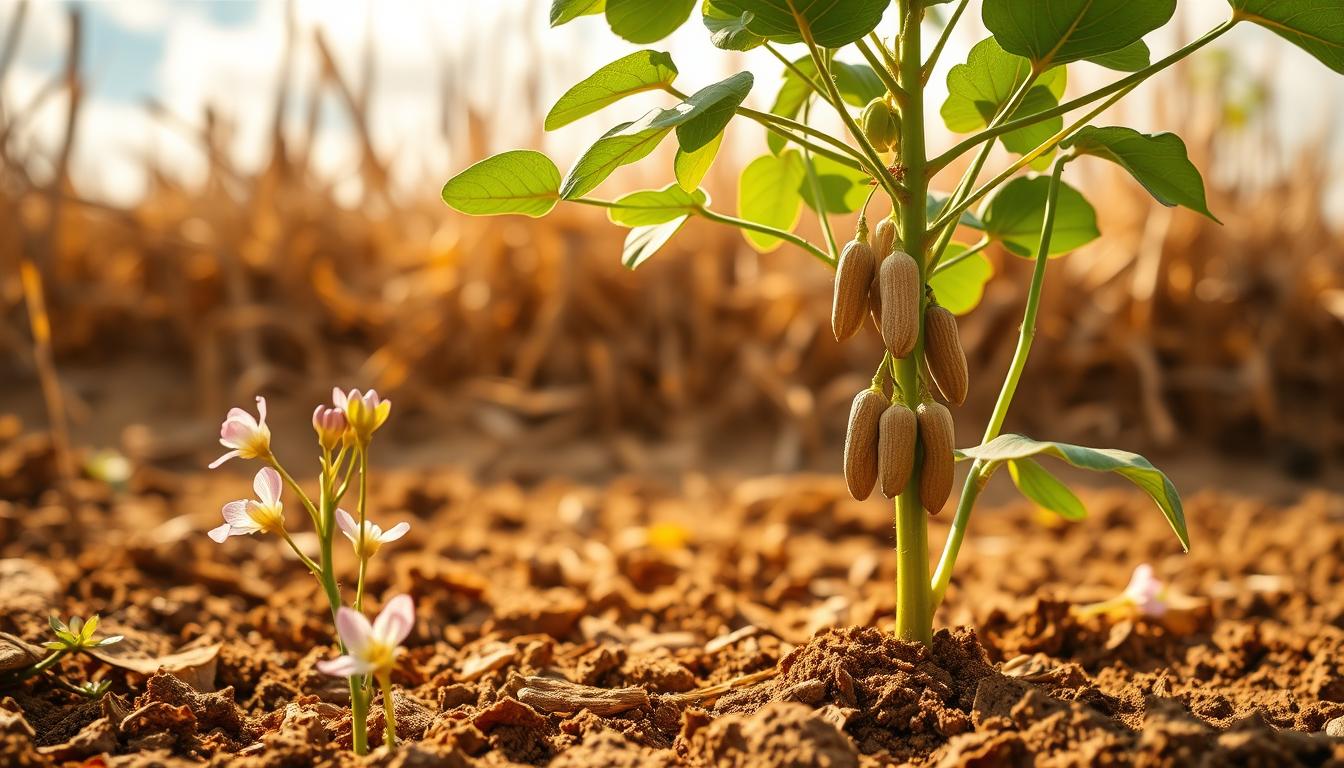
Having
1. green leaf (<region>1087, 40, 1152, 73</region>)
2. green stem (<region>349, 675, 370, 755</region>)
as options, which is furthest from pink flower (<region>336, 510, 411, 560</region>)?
green leaf (<region>1087, 40, 1152, 73</region>)

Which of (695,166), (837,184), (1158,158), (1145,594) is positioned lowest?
(1145,594)

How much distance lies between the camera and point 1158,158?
94 cm

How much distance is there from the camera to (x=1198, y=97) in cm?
404

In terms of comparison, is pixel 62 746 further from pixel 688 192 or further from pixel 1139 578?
pixel 1139 578

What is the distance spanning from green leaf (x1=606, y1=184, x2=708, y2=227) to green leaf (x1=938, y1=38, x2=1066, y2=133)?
30 centimetres

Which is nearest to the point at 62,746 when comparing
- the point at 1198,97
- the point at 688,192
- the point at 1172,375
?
the point at 688,192

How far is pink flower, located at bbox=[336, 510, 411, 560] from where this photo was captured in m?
0.90

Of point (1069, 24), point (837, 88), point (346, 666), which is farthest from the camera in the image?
point (837, 88)

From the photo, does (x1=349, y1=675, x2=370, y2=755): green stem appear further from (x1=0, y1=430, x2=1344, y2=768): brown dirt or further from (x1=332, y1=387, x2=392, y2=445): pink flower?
(x1=332, y1=387, x2=392, y2=445): pink flower

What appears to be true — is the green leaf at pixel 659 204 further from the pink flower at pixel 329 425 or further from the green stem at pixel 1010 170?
the pink flower at pixel 329 425

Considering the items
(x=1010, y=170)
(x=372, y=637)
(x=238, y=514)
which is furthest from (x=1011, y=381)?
(x=238, y=514)

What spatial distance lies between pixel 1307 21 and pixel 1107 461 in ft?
1.47

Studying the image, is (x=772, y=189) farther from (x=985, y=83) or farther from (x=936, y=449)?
(x=936, y=449)

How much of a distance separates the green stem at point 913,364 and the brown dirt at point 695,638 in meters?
0.04
